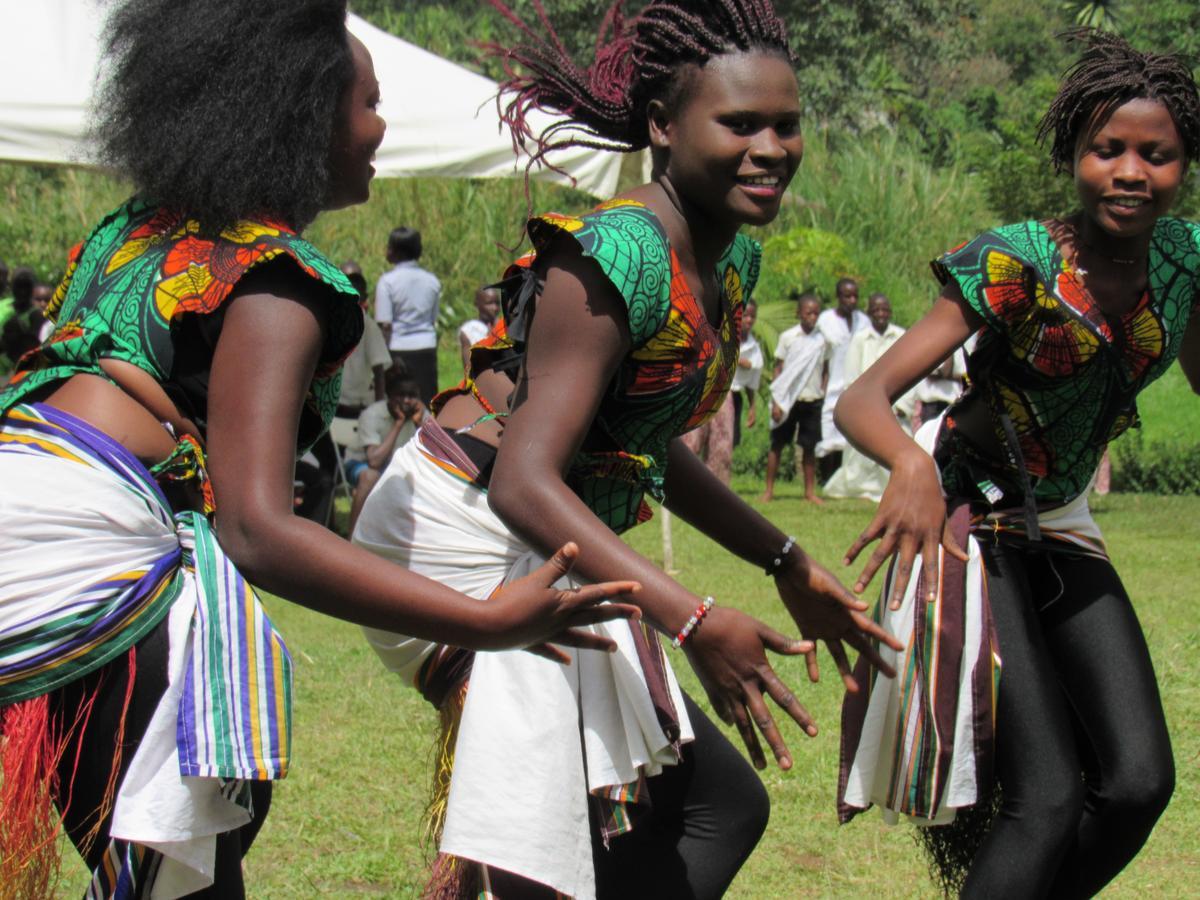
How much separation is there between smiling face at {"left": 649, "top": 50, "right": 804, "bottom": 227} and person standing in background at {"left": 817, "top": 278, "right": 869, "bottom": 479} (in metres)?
10.8

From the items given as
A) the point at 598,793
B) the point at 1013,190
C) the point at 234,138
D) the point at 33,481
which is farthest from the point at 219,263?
the point at 1013,190

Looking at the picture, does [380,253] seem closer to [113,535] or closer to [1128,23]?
[1128,23]

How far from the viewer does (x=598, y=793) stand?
266cm

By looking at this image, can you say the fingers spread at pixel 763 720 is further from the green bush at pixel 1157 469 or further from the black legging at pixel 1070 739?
the green bush at pixel 1157 469

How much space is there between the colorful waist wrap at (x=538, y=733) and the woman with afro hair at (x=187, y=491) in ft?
1.34

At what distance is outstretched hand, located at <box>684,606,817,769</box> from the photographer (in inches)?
87.4

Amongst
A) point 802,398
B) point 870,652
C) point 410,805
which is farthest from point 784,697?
point 802,398

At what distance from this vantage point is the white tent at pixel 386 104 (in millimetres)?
7316

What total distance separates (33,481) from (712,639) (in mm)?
978

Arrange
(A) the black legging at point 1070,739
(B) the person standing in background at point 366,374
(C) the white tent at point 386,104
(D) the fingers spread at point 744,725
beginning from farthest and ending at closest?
(B) the person standing in background at point 366,374 → (C) the white tent at point 386,104 → (A) the black legging at point 1070,739 → (D) the fingers spread at point 744,725

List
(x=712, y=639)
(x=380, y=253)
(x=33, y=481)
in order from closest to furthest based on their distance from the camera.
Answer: (x=33, y=481) < (x=712, y=639) < (x=380, y=253)

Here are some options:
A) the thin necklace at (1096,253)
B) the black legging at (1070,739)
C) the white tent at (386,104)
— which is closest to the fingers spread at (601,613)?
the black legging at (1070,739)

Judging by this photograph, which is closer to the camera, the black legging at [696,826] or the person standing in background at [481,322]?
the black legging at [696,826]

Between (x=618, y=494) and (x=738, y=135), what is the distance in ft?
2.18
